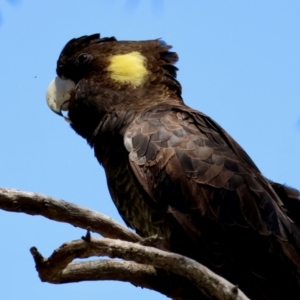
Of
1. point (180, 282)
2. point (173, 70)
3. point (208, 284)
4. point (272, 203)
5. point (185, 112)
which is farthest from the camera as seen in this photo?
point (173, 70)

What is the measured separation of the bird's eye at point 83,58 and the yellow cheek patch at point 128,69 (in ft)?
0.58

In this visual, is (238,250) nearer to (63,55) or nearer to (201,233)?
(201,233)

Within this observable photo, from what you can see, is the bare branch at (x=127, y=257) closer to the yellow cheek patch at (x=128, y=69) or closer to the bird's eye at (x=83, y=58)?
the yellow cheek patch at (x=128, y=69)

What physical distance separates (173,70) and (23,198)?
225 cm

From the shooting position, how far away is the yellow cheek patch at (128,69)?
4.75m

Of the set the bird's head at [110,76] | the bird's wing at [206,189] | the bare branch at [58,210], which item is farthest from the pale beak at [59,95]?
the bare branch at [58,210]

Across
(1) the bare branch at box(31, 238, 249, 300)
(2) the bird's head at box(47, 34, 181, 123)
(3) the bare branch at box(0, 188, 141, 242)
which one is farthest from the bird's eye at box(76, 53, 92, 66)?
(1) the bare branch at box(31, 238, 249, 300)

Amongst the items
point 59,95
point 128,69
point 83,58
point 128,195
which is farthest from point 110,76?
point 128,195

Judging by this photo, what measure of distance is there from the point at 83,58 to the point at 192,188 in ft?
5.33

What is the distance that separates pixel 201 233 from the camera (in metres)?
3.75

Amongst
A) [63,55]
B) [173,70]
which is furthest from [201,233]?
[63,55]

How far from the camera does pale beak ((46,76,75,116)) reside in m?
4.94

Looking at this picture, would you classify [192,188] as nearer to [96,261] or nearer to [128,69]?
[96,261]

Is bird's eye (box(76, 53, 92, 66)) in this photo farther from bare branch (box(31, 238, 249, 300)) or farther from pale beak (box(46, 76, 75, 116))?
bare branch (box(31, 238, 249, 300))
